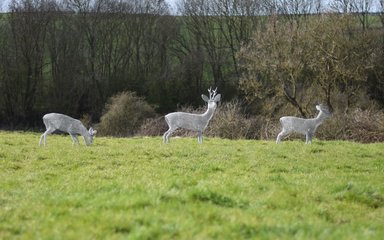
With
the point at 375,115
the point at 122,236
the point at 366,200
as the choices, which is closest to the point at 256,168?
the point at 366,200

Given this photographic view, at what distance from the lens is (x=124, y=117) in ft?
134

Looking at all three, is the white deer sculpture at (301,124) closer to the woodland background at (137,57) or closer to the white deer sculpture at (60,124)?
the white deer sculpture at (60,124)

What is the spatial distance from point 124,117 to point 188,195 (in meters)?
32.8

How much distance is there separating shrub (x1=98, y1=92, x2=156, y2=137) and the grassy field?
2431 cm

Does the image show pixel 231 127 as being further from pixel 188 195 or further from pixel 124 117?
pixel 188 195

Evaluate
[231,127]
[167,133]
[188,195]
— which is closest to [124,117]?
[231,127]

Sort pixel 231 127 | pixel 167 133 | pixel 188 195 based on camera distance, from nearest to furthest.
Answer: pixel 188 195 < pixel 167 133 < pixel 231 127

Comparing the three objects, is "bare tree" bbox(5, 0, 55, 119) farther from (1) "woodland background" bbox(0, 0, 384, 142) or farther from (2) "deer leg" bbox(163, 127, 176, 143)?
(2) "deer leg" bbox(163, 127, 176, 143)

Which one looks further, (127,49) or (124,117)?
(127,49)

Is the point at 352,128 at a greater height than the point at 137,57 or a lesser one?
lesser

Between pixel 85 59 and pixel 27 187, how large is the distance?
158 feet

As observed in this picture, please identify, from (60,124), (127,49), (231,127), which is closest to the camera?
(60,124)

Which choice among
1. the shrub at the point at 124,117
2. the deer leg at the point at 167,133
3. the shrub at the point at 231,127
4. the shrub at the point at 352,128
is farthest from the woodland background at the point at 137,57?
the deer leg at the point at 167,133

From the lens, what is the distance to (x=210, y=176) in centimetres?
1157
